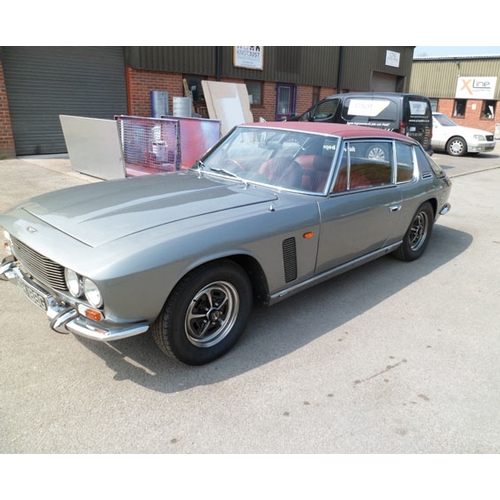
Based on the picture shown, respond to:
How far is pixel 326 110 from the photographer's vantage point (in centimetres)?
1229

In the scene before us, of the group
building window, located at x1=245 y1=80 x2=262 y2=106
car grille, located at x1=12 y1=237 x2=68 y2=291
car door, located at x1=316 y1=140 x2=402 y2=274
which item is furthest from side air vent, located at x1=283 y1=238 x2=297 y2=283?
building window, located at x1=245 y1=80 x2=262 y2=106

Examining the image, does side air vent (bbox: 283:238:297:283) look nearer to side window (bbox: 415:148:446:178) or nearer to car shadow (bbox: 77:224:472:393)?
car shadow (bbox: 77:224:472:393)

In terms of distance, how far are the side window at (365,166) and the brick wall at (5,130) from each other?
916 centimetres

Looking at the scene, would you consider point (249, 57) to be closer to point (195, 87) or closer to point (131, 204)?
point (195, 87)

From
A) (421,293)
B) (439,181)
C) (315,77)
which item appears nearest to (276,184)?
(421,293)

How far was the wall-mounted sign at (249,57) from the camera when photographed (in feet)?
45.5

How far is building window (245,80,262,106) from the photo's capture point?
1491 cm

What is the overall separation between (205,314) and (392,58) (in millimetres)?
21311

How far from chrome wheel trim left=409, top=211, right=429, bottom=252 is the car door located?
2.41 feet

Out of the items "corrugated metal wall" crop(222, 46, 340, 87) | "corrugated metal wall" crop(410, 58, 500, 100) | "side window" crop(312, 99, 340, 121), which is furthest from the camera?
"corrugated metal wall" crop(410, 58, 500, 100)

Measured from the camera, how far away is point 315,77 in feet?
55.5

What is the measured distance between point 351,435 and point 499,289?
9.74ft

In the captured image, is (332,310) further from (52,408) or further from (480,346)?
(52,408)

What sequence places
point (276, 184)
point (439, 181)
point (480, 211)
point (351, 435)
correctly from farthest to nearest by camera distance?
point (480, 211)
point (439, 181)
point (276, 184)
point (351, 435)
